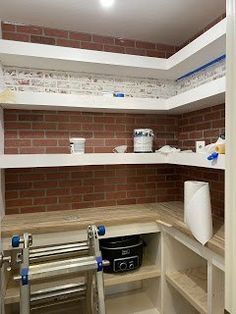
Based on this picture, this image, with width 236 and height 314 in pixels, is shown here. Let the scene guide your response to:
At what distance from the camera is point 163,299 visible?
188 cm

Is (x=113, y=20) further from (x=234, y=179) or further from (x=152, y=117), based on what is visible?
(x=234, y=179)

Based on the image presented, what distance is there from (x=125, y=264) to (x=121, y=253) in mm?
85

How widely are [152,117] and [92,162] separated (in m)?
0.84

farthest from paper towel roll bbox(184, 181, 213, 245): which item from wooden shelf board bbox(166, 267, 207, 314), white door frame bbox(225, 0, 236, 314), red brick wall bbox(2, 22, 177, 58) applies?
red brick wall bbox(2, 22, 177, 58)

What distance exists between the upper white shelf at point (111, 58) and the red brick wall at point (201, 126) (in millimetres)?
393

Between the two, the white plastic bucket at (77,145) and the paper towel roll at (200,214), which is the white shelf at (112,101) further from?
the paper towel roll at (200,214)

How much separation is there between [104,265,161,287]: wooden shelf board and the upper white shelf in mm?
1629

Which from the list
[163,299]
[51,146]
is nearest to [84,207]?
[51,146]

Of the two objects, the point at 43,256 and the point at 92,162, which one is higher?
the point at 92,162

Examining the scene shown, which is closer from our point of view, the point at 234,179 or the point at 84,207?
the point at 234,179

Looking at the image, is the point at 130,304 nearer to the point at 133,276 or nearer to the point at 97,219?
the point at 133,276

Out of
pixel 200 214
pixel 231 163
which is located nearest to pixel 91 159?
pixel 200 214

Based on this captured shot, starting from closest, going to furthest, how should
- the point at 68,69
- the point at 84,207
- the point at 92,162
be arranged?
the point at 92,162
the point at 68,69
the point at 84,207

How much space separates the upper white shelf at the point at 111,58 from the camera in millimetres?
1632
